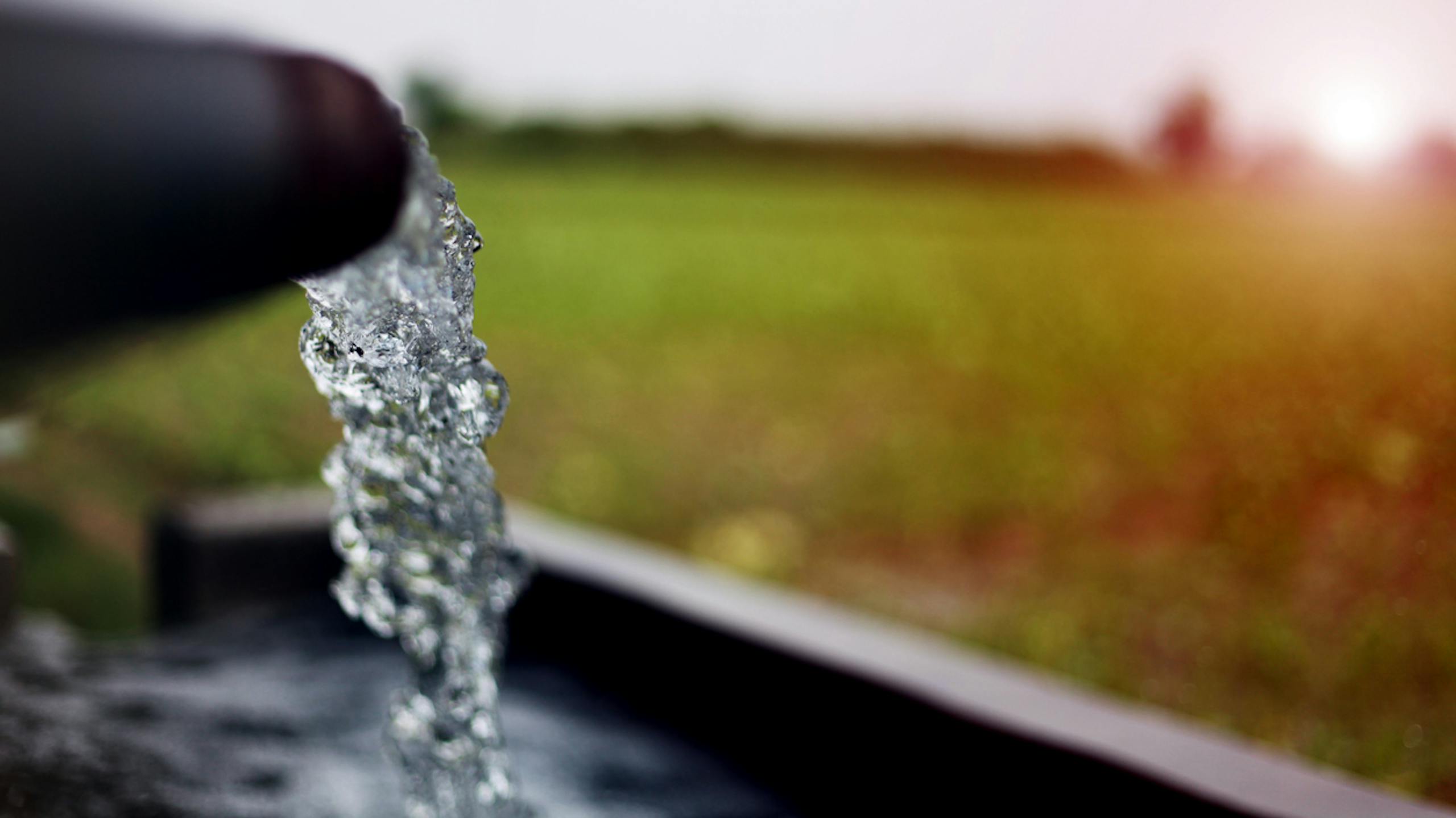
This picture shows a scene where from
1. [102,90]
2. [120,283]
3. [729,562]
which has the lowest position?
[729,562]

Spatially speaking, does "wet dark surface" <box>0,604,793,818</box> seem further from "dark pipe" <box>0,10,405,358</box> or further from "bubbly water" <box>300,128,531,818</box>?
"dark pipe" <box>0,10,405,358</box>

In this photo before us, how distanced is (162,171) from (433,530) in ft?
4.75

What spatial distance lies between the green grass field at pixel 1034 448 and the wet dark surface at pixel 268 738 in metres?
0.63

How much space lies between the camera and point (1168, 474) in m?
6.55

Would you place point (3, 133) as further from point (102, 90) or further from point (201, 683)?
point (201, 683)

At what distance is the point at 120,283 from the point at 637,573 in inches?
80.2

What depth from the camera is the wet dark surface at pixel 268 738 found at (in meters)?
2.19

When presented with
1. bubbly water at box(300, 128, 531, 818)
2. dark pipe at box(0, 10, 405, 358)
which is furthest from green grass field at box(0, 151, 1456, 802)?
bubbly water at box(300, 128, 531, 818)

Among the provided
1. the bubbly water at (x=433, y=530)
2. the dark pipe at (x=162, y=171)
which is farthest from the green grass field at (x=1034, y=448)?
the bubbly water at (x=433, y=530)

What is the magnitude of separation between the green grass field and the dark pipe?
0.23ft

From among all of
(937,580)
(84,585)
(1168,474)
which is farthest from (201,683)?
(1168,474)

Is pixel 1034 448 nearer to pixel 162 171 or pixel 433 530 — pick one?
pixel 433 530

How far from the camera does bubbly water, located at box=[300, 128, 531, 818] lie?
1.61m

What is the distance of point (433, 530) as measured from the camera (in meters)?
2.15
